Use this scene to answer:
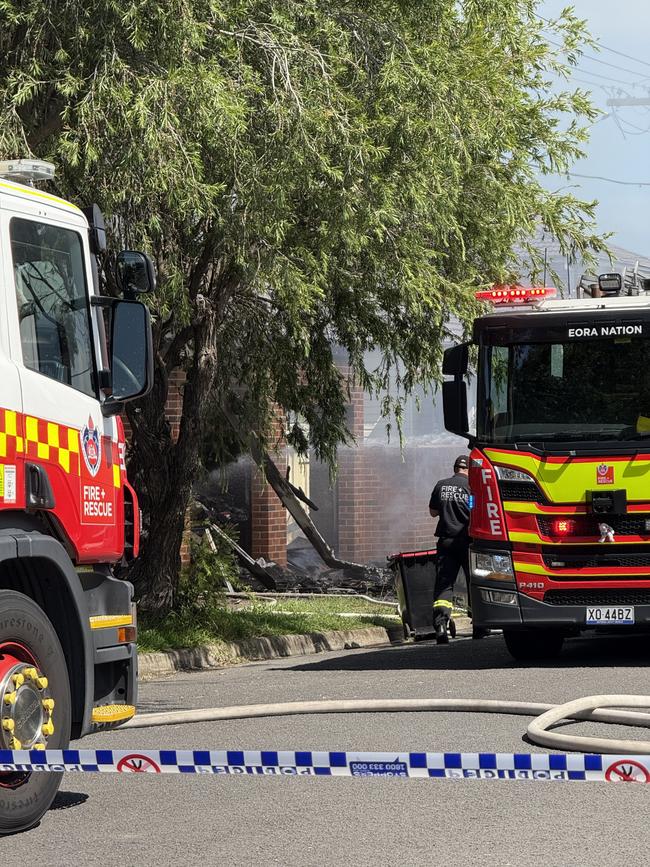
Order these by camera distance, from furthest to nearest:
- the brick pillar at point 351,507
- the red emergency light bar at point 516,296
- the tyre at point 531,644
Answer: the brick pillar at point 351,507 < the tyre at point 531,644 < the red emergency light bar at point 516,296

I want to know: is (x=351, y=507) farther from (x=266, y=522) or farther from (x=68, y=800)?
(x=68, y=800)

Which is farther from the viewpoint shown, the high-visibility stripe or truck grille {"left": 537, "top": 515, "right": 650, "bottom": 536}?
truck grille {"left": 537, "top": 515, "right": 650, "bottom": 536}

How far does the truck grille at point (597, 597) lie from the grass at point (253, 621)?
142 inches

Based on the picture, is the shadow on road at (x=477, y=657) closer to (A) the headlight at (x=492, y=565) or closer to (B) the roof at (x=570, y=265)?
(A) the headlight at (x=492, y=565)

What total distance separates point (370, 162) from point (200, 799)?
5.47m

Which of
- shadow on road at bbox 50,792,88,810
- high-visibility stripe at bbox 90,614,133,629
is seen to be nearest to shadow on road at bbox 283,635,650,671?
shadow on road at bbox 50,792,88,810

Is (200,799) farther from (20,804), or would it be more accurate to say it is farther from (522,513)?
(522,513)

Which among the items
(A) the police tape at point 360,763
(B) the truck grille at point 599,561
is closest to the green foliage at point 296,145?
(B) the truck grille at point 599,561

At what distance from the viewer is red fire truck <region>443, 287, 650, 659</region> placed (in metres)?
Result: 11.8

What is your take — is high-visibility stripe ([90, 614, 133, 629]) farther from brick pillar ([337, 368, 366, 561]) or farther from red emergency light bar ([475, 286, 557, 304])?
brick pillar ([337, 368, 366, 561])

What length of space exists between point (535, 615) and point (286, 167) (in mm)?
4227

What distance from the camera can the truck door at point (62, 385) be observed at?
20.2ft

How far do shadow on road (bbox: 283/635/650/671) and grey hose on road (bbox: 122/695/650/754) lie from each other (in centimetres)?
288

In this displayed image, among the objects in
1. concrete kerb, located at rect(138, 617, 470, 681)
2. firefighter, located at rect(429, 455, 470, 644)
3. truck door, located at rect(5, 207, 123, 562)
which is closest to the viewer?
truck door, located at rect(5, 207, 123, 562)
